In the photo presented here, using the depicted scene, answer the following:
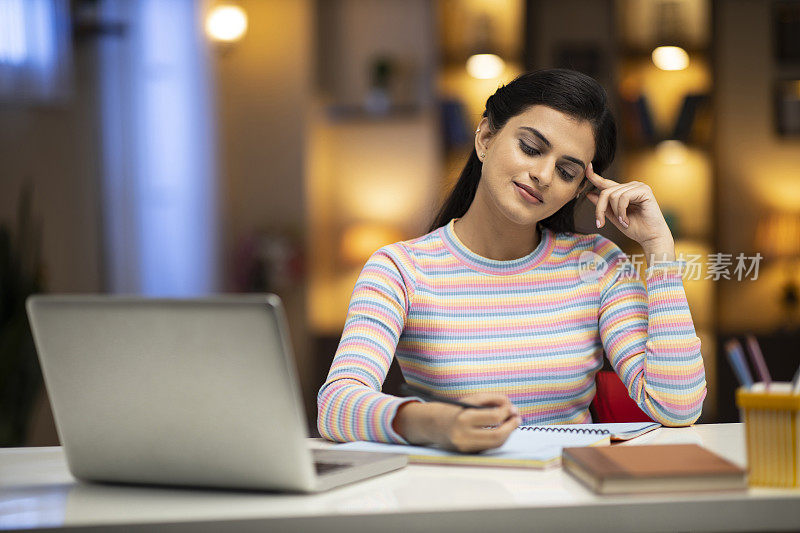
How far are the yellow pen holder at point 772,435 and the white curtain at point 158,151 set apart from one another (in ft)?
13.6

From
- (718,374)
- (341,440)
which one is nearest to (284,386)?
(341,440)

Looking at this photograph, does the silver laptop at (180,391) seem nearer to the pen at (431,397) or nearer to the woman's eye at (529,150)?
the pen at (431,397)

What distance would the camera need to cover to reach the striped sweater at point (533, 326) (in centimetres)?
149

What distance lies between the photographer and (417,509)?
33.9 inches

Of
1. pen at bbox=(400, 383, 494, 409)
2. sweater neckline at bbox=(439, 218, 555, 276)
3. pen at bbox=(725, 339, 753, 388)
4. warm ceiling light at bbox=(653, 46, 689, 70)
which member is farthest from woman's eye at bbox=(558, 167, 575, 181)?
warm ceiling light at bbox=(653, 46, 689, 70)

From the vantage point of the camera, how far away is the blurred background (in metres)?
4.71

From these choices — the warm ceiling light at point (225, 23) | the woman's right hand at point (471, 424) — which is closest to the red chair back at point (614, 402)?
the woman's right hand at point (471, 424)

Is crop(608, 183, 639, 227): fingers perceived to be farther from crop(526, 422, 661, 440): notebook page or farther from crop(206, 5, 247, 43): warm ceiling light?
crop(206, 5, 247, 43): warm ceiling light

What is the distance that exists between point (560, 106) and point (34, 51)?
3.26 meters

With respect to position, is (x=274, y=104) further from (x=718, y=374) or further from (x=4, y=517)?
(x=4, y=517)

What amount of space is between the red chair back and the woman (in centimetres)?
2

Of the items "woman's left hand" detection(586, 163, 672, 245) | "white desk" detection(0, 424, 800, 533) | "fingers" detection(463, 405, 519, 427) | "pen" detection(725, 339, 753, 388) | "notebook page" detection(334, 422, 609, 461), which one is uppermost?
"woman's left hand" detection(586, 163, 672, 245)

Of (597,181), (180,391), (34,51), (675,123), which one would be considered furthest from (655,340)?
(675,123)

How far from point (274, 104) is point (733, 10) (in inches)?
104
